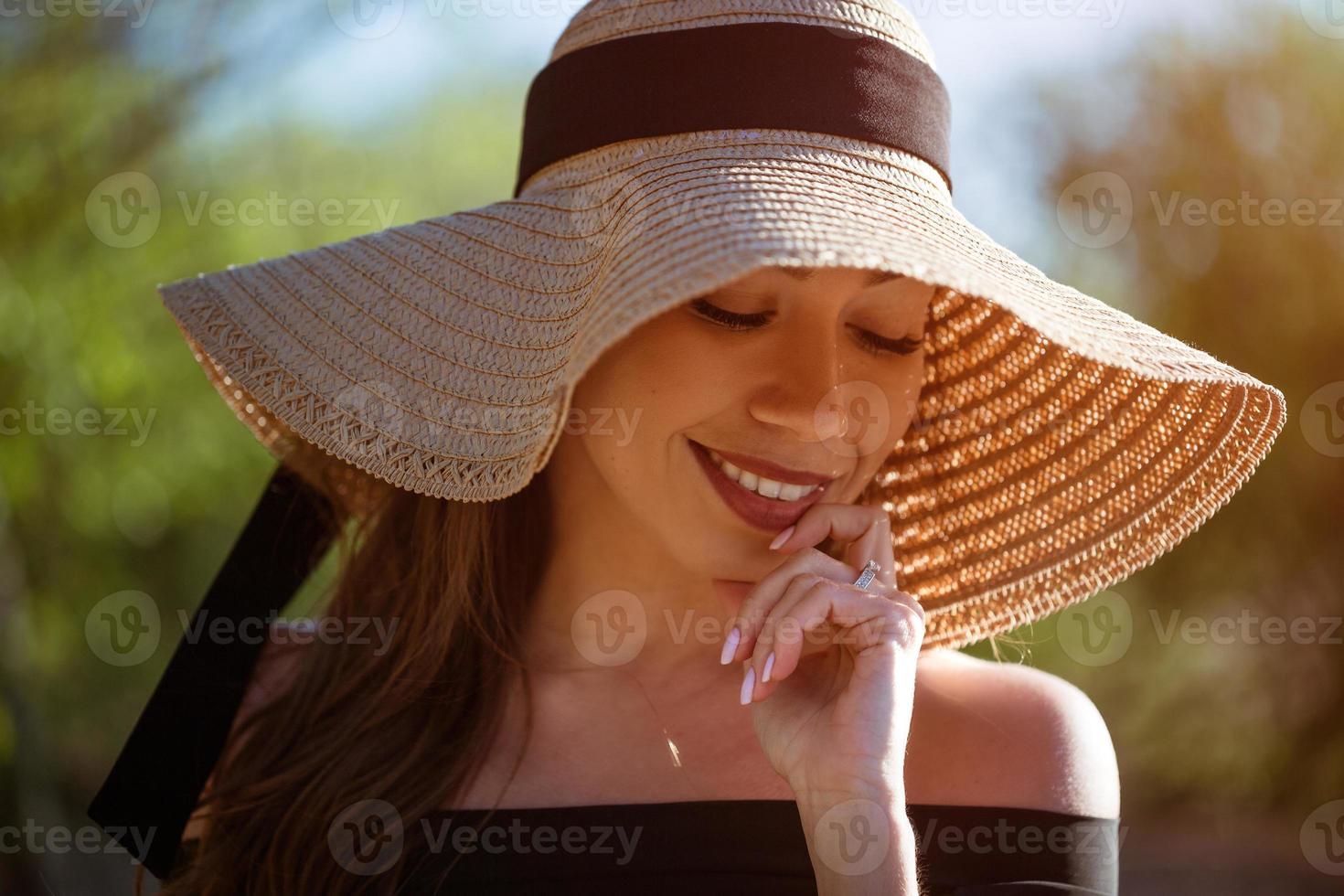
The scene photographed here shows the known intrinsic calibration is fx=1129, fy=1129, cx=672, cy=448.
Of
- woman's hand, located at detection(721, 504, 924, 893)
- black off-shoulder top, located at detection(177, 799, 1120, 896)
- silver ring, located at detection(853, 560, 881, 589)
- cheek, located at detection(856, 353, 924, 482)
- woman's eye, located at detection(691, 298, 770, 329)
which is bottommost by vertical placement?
black off-shoulder top, located at detection(177, 799, 1120, 896)

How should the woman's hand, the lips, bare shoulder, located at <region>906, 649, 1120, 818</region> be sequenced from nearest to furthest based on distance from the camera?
the woman's hand
the lips
bare shoulder, located at <region>906, 649, 1120, 818</region>

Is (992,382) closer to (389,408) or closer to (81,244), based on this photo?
(389,408)

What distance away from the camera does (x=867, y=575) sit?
156cm

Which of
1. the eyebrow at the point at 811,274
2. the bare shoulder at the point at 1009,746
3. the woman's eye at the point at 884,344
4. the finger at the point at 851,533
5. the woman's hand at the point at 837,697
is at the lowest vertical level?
the bare shoulder at the point at 1009,746

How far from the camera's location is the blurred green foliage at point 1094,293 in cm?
389

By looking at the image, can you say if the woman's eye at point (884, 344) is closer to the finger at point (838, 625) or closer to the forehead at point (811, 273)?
the forehead at point (811, 273)

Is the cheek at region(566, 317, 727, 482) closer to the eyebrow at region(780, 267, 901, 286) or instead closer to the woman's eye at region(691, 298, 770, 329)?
the woman's eye at region(691, 298, 770, 329)

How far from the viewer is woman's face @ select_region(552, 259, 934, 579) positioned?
4.91 ft

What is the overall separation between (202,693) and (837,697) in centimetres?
106

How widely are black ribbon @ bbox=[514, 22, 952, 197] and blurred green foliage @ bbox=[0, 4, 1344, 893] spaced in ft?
9.40

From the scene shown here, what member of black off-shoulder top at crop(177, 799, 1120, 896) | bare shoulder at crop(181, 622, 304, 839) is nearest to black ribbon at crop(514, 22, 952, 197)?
black off-shoulder top at crop(177, 799, 1120, 896)

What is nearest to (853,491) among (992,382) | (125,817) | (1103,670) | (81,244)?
(992,382)

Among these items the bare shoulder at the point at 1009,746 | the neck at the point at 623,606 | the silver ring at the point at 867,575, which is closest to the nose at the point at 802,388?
the silver ring at the point at 867,575

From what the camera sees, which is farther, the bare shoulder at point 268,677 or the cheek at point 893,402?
the bare shoulder at point 268,677
